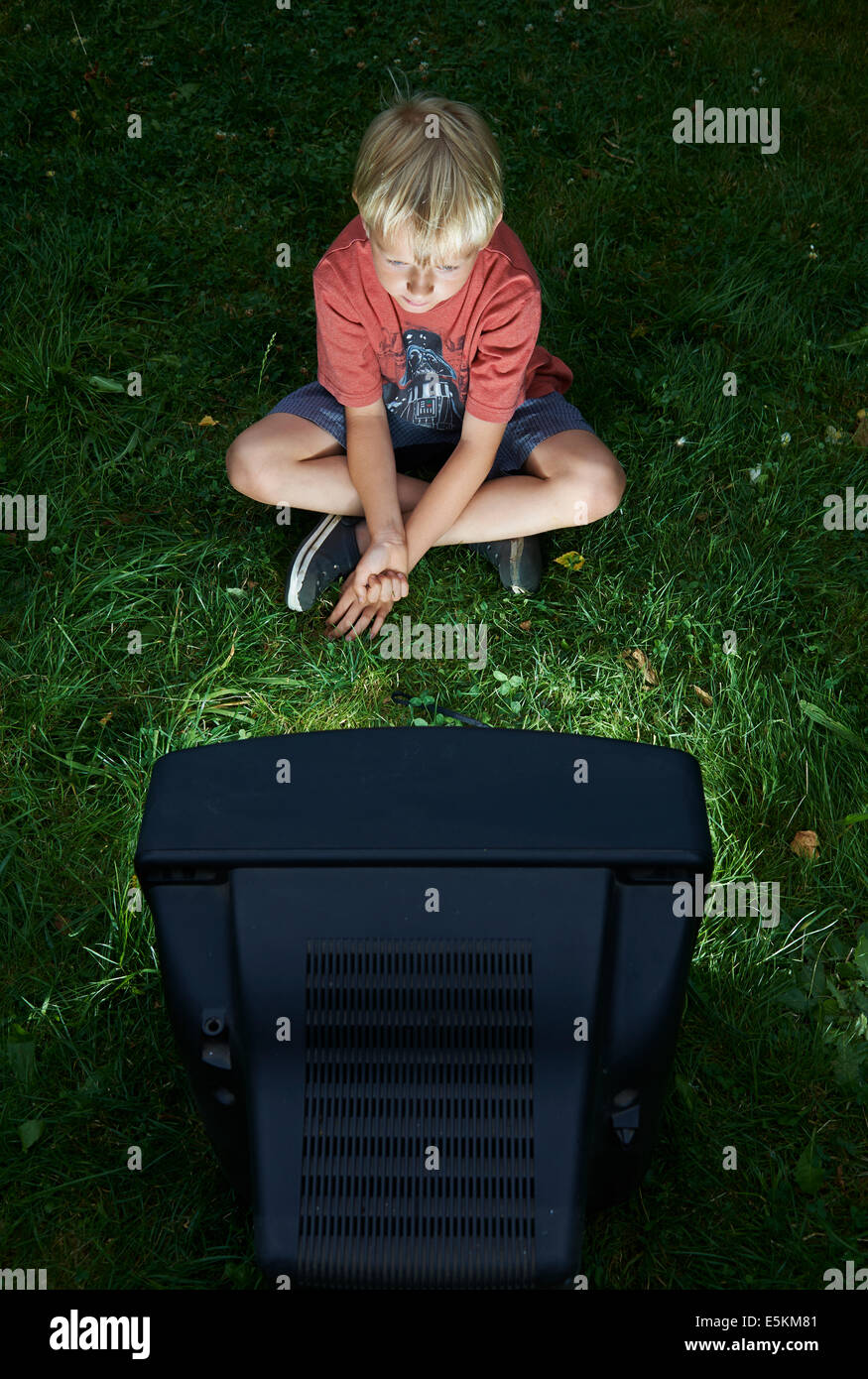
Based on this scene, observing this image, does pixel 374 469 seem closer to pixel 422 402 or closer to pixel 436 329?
pixel 422 402

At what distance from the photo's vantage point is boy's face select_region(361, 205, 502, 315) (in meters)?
1.99

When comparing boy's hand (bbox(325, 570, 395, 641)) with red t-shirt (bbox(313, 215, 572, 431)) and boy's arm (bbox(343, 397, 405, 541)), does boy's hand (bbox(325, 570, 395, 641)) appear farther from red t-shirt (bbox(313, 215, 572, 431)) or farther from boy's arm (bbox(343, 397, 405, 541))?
red t-shirt (bbox(313, 215, 572, 431))

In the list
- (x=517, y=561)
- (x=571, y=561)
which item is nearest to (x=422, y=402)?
(x=517, y=561)

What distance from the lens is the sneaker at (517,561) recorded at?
255cm

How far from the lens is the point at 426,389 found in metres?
2.43

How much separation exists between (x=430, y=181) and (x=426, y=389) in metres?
0.56

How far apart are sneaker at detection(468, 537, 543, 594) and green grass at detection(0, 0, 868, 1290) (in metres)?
0.06

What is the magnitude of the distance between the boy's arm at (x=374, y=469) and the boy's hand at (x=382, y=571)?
0.08 feet

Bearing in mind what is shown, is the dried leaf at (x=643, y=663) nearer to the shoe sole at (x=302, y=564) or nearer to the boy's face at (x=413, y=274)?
the shoe sole at (x=302, y=564)

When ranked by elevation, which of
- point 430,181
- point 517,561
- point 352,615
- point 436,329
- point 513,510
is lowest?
point 352,615

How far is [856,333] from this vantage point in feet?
10.0

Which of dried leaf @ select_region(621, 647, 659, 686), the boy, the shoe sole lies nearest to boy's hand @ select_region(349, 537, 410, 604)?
the boy

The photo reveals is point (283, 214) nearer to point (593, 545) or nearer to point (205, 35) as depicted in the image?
point (205, 35)

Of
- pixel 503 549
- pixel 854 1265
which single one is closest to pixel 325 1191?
pixel 854 1265
